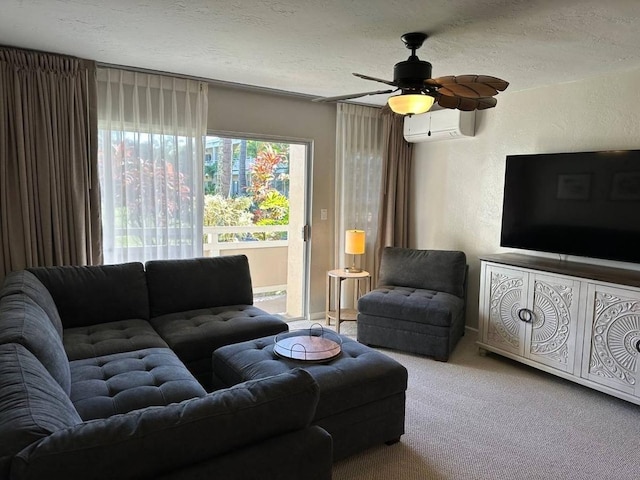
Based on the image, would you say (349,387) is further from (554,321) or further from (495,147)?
(495,147)

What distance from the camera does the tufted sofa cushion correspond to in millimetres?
2271

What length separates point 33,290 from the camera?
2.56 m

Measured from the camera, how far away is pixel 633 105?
11.0 ft

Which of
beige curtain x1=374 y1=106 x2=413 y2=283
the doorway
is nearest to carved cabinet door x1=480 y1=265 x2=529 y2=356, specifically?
beige curtain x1=374 y1=106 x2=413 y2=283

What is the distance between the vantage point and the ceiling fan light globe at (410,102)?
2.51 m

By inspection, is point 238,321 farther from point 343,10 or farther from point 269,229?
point 269,229

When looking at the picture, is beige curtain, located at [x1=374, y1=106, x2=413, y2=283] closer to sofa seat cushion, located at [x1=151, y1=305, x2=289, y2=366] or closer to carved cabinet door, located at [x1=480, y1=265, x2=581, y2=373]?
carved cabinet door, located at [x1=480, y1=265, x2=581, y2=373]

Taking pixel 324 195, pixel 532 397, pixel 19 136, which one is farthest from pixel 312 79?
pixel 532 397

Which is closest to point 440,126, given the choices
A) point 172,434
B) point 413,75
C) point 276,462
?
point 413,75

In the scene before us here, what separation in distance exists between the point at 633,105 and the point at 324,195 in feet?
9.47

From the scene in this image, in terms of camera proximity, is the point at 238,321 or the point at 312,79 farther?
the point at 312,79

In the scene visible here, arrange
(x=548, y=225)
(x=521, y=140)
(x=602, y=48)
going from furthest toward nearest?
(x=521, y=140), (x=548, y=225), (x=602, y=48)

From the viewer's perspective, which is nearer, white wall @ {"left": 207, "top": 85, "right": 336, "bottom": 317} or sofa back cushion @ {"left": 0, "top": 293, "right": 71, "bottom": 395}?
sofa back cushion @ {"left": 0, "top": 293, "right": 71, "bottom": 395}

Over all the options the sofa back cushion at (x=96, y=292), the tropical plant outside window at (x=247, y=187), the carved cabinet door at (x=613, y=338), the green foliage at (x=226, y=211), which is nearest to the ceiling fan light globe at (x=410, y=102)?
the carved cabinet door at (x=613, y=338)
